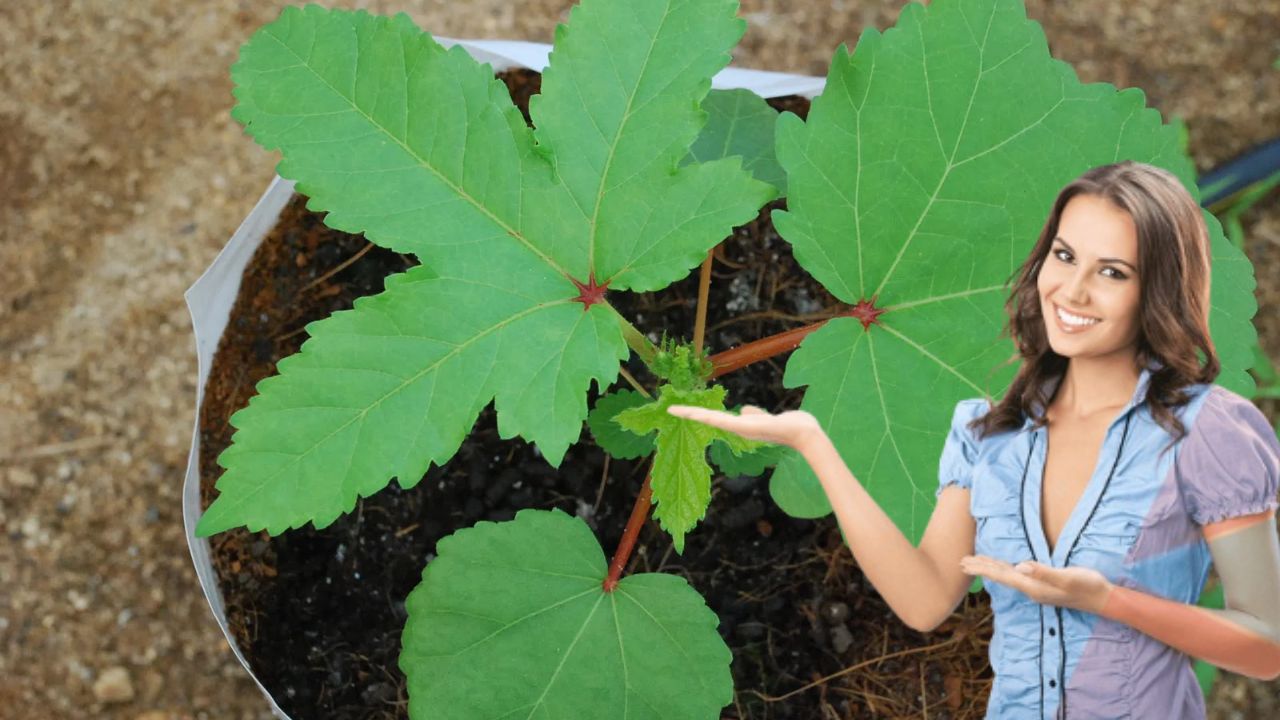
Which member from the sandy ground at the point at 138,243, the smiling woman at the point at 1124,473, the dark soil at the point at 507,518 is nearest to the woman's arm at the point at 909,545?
the smiling woman at the point at 1124,473

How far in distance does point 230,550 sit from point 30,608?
447 millimetres

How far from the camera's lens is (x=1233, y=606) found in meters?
0.60

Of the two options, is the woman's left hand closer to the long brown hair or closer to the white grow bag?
the long brown hair

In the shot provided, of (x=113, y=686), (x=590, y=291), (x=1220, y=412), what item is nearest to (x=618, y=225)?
(x=590, y=291)

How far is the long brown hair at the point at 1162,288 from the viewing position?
59 centimetres

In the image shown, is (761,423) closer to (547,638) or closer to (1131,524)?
(1131,524)

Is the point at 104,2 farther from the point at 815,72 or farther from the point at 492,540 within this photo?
the point at 492,540

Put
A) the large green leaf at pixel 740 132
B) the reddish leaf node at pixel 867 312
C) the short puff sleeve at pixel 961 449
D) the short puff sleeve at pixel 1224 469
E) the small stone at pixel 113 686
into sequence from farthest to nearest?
the small stone at pixel 113 686
the large green leaf at pixel 740 132
the reddish leaf node at pixel 867 312
the short puff sleeve at pixel 961 449
the short puff sleeve at pixel 1224 469

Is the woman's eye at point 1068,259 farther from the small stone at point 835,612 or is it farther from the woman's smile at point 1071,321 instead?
the small stone at point 835,612

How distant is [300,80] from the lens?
0.76m

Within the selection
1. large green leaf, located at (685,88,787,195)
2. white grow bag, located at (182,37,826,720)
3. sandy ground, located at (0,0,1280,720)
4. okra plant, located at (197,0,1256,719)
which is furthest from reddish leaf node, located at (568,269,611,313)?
sandy ground, located at (0,0,1280,720)

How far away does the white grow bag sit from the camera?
0.97 metres

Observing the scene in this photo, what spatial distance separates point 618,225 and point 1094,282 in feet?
0.99

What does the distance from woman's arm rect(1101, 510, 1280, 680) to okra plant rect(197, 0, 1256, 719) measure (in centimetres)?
18
